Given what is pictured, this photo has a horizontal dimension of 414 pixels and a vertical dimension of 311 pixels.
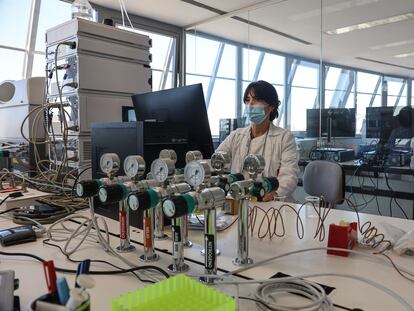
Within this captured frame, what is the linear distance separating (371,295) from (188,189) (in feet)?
1.41

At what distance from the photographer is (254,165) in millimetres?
821

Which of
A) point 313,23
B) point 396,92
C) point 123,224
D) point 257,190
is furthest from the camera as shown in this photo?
point 313,23

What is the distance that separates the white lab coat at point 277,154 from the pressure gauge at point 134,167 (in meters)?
0.99

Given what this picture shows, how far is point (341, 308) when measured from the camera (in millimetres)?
619

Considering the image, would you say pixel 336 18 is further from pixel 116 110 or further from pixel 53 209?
pixel 53 209

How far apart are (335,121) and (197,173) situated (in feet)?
11.6

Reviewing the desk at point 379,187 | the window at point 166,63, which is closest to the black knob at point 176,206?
the desk at point 379,187

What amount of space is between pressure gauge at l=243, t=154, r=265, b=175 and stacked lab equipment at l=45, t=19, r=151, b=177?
1.33 metres

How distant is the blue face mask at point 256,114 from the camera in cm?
200

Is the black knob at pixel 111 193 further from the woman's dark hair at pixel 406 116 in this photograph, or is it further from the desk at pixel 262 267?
the woman's dark hair at pixel 406 116

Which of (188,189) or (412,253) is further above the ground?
(188,189)

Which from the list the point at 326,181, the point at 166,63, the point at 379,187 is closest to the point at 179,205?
the point at 326,181

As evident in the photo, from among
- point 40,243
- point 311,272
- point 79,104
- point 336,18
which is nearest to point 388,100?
point 336,18

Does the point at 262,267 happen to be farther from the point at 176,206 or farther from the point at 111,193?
the point at 111,193
